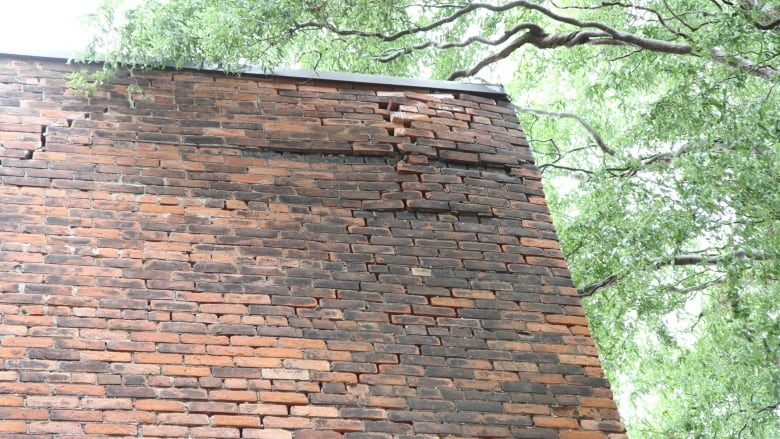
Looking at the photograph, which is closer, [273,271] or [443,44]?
[273,271]

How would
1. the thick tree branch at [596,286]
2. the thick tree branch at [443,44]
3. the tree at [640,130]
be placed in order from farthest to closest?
the thick tree branch at [596,286], the thick tree branch at [443,44], the tree at [640,130]

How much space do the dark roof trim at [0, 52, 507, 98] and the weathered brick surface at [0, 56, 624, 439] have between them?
0.19 feet

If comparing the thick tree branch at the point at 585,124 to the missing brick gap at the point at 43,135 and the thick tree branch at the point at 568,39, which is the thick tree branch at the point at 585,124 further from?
the missing brick gap at the point at 43,135

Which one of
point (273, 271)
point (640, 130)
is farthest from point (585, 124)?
point (273, 271)

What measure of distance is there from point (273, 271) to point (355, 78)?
1675 millimetres

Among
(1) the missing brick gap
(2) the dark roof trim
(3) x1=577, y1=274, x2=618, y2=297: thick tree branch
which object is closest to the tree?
(3) x1=577, y1=274, x2=618, y2=297: thick tree branch

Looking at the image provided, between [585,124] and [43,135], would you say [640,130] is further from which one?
[43,135]

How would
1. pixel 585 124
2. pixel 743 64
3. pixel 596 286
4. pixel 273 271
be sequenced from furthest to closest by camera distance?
pixel 585 124 → pixel 596 286 → pixel 743 64 → pixel 273 271

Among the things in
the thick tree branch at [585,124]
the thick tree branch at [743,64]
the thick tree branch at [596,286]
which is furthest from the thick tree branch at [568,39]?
the thick tree branch at [596,286]

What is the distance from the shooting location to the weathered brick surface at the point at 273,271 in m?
5.30

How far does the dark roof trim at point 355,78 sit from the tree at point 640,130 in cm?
19

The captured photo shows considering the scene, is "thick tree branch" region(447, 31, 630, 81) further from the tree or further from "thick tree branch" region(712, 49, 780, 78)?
"thick tree branch" region(712, 49, 780, 78)

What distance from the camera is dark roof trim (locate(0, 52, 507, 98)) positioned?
6.30 m

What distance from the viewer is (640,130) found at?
833cm
